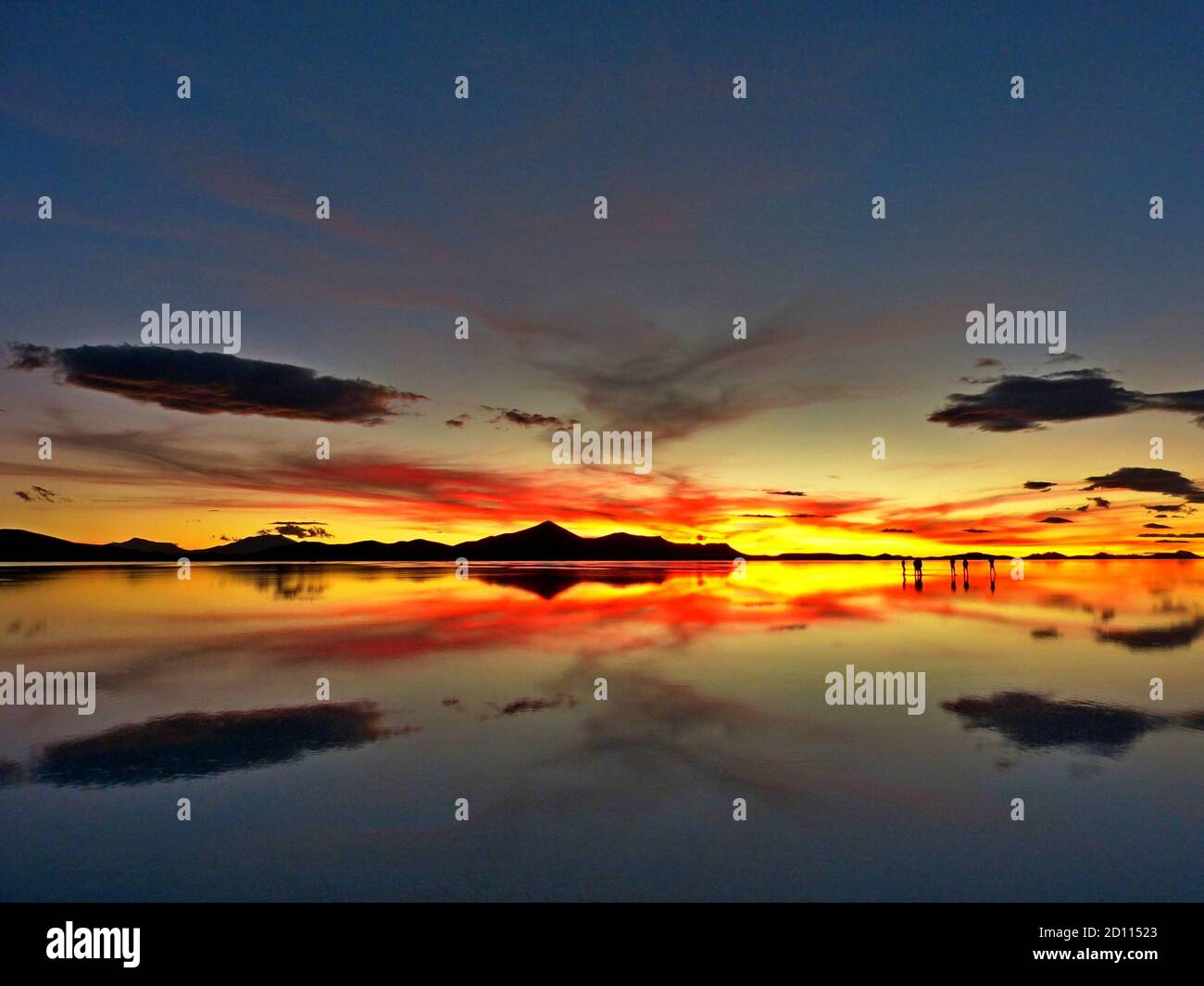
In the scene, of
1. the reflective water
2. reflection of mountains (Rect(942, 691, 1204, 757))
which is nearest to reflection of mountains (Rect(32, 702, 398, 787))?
the reflective water

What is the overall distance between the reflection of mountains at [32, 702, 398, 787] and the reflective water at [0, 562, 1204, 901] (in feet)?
0.26

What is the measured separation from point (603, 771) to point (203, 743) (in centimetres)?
741

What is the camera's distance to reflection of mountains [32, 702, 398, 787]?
11133 millimetres

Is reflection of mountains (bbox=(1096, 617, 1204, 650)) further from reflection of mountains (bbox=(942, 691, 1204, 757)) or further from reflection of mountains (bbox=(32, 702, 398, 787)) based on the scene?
reflection of mountains (bbox=(32, 702, 398, 787))

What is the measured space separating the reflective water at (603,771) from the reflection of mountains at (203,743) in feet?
0.26

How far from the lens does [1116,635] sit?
24688 millimetres

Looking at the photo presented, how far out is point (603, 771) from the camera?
1088 cm

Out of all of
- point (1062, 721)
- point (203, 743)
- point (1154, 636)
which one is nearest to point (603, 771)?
point (203, 743)

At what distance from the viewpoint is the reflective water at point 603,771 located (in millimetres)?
8109

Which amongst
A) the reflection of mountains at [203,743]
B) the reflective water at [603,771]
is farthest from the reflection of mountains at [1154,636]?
the reflection of mountains at [203,743]

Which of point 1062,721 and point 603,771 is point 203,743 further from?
point 1062,721

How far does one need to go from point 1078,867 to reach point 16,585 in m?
62.0

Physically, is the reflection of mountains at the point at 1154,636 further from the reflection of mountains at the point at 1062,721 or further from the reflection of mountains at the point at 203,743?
the reflection of mountains at the point at 203,743
